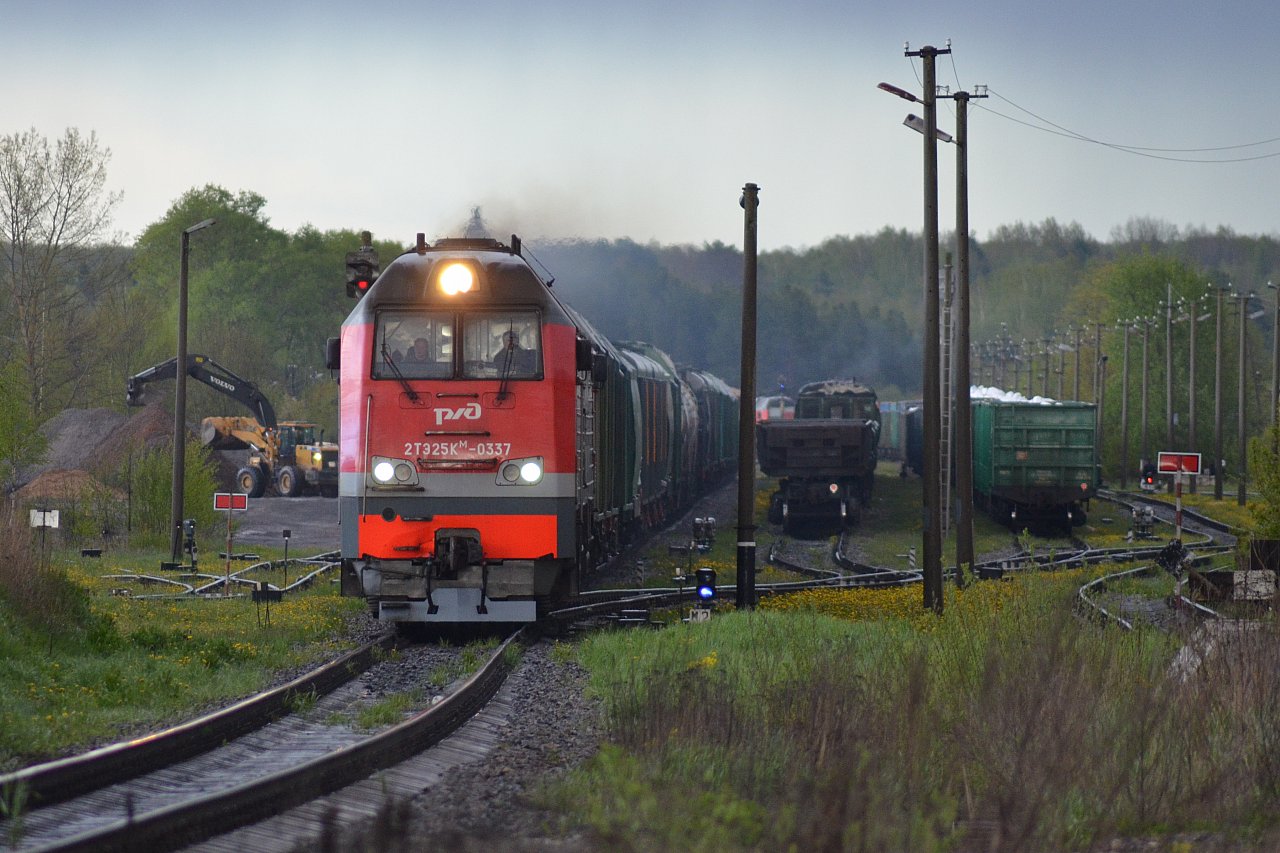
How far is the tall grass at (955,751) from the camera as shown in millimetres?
6188

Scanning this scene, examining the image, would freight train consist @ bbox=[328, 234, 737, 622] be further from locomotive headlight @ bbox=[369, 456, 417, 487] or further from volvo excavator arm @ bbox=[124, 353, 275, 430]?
volvo excavator arm @ bbox=[124, 353, 275, 430]

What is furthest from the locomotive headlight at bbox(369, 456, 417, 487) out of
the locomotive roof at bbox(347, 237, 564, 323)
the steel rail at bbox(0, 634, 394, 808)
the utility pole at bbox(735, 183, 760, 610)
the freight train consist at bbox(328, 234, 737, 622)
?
the utility pole at bbox(735, 183, 760, 610)

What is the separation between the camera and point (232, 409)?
222 ft

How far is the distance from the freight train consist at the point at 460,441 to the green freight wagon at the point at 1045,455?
24.9 m

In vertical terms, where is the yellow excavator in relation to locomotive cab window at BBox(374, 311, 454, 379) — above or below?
below

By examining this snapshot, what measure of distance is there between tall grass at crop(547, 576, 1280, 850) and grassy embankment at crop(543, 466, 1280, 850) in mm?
16

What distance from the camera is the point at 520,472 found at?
1578 centimetres

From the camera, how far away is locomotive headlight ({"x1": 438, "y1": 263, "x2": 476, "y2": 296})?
16.1 m

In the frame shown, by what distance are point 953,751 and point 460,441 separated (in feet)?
25.9

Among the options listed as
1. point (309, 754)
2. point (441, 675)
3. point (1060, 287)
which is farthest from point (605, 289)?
point (1060, 287)

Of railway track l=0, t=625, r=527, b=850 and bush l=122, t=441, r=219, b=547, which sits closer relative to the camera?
railway track l=0, t=625, r=527, b=850

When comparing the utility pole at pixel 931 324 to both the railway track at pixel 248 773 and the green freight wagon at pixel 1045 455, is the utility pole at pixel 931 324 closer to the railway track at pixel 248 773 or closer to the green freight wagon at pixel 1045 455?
the railway track at pixel 248 773

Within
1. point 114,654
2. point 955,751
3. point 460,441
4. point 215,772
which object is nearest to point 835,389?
point 460,441

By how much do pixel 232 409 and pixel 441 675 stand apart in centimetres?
5601
